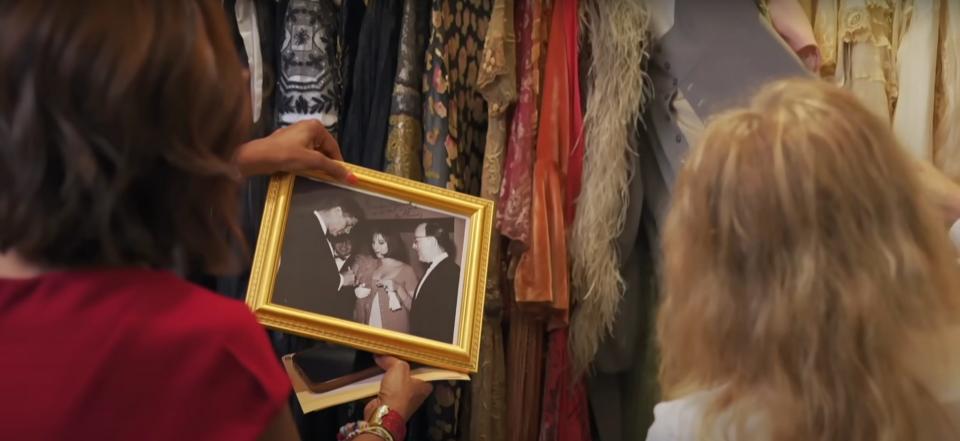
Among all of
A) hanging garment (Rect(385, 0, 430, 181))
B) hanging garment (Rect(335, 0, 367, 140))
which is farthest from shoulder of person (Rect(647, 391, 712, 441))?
hanging garment (Rect(335, 0, 367, 140))

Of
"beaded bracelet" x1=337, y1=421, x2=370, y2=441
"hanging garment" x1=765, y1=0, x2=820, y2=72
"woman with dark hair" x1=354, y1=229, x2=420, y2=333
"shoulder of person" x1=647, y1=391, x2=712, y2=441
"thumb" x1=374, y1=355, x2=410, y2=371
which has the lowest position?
"beaded bracelet" x1=337, y1=421, x2=370, y2=441

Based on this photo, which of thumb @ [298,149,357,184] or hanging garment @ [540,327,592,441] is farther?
hanging garment @ [540,327,592,441]

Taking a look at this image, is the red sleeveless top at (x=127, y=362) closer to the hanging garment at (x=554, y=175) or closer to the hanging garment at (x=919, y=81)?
the hanging garment at (x=554, y=175)

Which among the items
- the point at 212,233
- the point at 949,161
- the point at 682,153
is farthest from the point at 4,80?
the point at 949,161

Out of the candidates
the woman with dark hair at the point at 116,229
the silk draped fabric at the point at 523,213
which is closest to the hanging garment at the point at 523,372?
the silk draped fabric at the point at 523,213

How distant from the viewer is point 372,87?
1388 mm

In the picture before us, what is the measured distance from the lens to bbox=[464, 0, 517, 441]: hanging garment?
1.35m

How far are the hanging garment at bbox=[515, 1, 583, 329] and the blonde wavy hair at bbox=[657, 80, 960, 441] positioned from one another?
589 millimetres

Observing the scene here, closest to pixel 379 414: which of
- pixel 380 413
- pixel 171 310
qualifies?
pixel 380 413

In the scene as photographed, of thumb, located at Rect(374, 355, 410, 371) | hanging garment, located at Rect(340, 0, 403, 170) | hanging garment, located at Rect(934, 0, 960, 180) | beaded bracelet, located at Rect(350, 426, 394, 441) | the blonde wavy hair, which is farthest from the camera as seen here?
hanging garment, located at Rect(340, 0, 403, 170)

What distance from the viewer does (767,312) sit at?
2.36 feet

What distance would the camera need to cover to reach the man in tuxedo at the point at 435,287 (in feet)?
3.86

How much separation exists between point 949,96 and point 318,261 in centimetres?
98

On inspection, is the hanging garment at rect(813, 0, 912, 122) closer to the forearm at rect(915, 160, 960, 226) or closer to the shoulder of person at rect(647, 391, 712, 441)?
the forearm at rect(915, 160, 960, 226)
